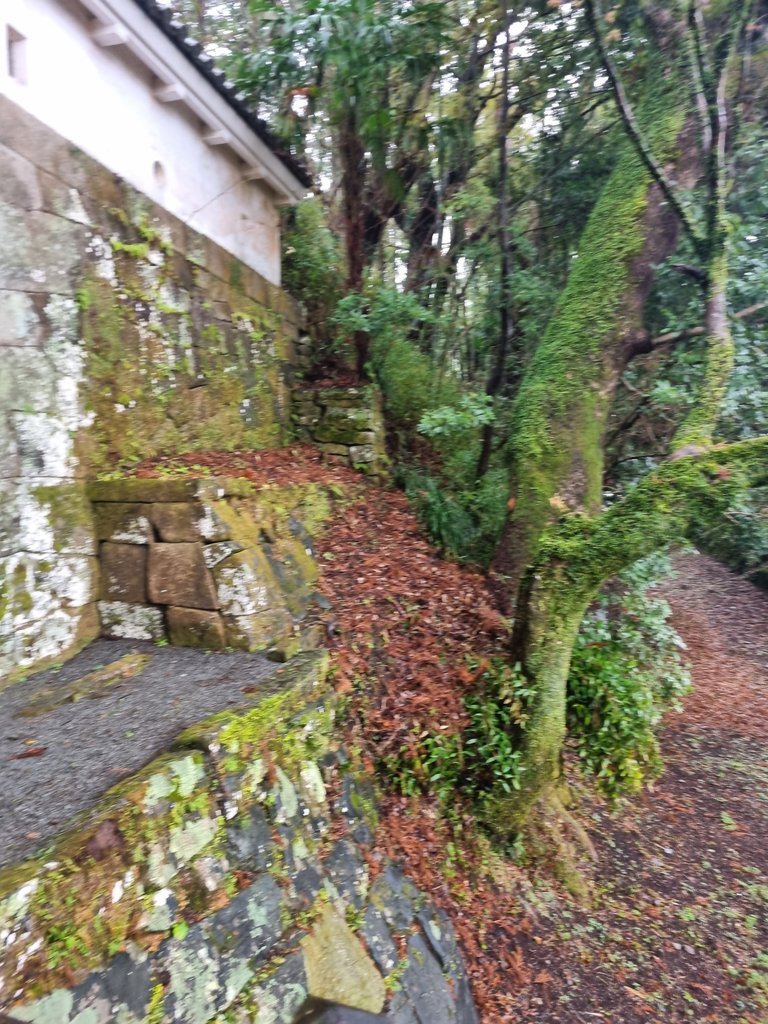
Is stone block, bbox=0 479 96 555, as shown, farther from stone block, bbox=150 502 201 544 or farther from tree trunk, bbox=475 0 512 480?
tree trunk, bbox=475 0 512 480

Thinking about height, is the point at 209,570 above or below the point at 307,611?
above

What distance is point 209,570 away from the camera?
3.42 m

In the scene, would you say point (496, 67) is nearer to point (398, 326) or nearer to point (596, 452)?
point (398, 326)

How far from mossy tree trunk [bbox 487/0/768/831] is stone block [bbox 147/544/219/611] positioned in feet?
7.30

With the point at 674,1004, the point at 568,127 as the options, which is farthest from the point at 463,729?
the point at 568,127

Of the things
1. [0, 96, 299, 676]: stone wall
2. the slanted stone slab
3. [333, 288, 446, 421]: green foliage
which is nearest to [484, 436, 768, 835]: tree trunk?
the slanted stone slab

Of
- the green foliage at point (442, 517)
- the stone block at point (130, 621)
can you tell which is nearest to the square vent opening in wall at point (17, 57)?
the stone block at point (130, 621)

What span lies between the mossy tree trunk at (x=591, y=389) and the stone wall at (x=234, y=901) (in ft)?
4.27

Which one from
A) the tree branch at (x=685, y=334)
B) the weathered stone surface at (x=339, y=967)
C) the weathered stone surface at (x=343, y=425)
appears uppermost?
the tree branch at (x=685, y=334)

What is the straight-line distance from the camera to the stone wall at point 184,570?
11.3 feet

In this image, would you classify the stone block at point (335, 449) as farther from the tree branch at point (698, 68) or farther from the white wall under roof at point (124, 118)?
the tree branch at point (698, 68)

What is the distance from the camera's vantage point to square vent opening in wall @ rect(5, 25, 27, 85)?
340 centimetres

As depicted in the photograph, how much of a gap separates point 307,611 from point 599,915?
284 centimetres

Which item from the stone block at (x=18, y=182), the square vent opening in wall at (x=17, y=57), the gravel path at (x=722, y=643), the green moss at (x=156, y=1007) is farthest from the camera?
the gravel path at (x=722, y=643)
